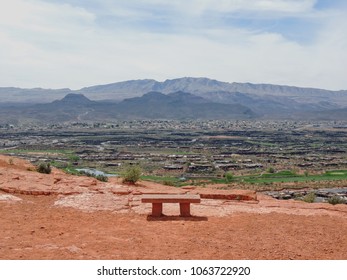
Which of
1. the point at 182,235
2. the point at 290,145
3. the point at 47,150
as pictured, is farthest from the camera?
the point at 290,145

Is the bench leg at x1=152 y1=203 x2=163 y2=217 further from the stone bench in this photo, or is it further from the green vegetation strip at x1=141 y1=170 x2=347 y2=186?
the green vegetation strip at x1=141 y1=170 x2=347 y2=186

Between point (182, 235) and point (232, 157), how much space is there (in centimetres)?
9278

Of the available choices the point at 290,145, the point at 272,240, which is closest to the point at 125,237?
the point at 272,240

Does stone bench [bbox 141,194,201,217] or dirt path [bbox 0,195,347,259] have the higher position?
stone bench [bbox 141,194,201,217]

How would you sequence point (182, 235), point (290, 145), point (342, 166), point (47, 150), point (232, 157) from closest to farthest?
point (182, 235)
point (342, 166)
point (232, 157)
point (47, 150)
point (290, 145)

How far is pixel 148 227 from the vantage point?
45.3 feet

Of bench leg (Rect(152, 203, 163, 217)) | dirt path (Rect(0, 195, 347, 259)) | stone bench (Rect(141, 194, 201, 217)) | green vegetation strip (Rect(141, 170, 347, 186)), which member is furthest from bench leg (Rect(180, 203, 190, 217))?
green vegetation strip (Rect(141, 170, 347, 186))

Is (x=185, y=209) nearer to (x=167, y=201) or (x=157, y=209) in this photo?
(x=167, y=201)

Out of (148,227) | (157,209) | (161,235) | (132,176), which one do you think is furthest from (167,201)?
(132,176)

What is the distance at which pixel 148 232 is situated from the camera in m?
13.1

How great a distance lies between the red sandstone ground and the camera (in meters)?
11.2

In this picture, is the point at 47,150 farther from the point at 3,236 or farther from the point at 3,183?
the point at 3,236

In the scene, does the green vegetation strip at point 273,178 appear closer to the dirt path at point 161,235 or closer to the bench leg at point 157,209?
the bench leg at point 157,209

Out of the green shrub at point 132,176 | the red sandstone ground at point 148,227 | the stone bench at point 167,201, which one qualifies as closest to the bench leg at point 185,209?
the stone bench at point 167,201
